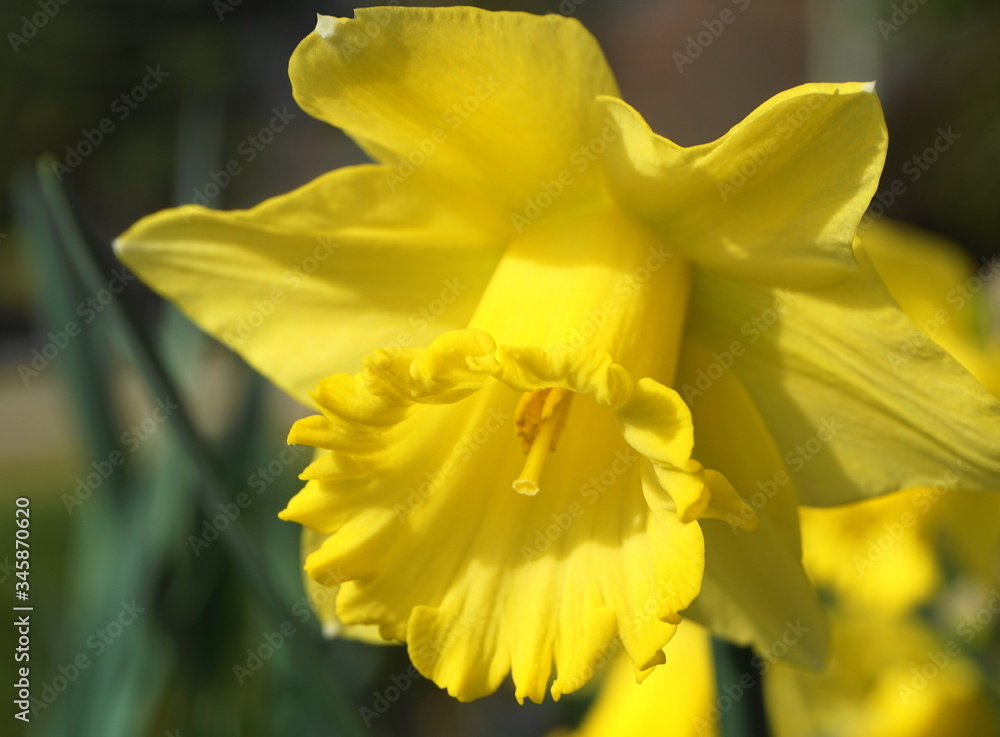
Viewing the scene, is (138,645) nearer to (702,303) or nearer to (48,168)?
(48,168)

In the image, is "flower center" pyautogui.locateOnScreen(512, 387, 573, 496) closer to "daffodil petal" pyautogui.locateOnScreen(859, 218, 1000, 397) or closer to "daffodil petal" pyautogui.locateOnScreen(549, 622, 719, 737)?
"daffodil petal" pyautogui.locateOnScreen(549, 622, 719, 737)

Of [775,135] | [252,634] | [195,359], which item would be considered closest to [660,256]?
[775,135]

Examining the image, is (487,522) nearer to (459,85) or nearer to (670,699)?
(459,85)

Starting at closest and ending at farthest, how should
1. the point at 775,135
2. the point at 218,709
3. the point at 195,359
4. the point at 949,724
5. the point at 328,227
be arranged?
the point at 775,135 < the point at 328,227 < the point at 949,724 < the point at 218,709 < the point at 195,359

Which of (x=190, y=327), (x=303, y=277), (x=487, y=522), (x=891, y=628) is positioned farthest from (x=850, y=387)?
(x=190, y=327)

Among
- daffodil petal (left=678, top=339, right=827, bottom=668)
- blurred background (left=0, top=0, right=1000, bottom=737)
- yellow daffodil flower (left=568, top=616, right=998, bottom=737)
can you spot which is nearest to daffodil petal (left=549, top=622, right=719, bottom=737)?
yellow daffodil flower (left=568, top=616, right=998, bottom=737)

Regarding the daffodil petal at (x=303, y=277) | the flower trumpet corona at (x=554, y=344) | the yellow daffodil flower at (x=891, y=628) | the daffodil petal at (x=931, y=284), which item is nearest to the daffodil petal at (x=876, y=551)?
the yellow daffodil flower at (x=891, y=628)
